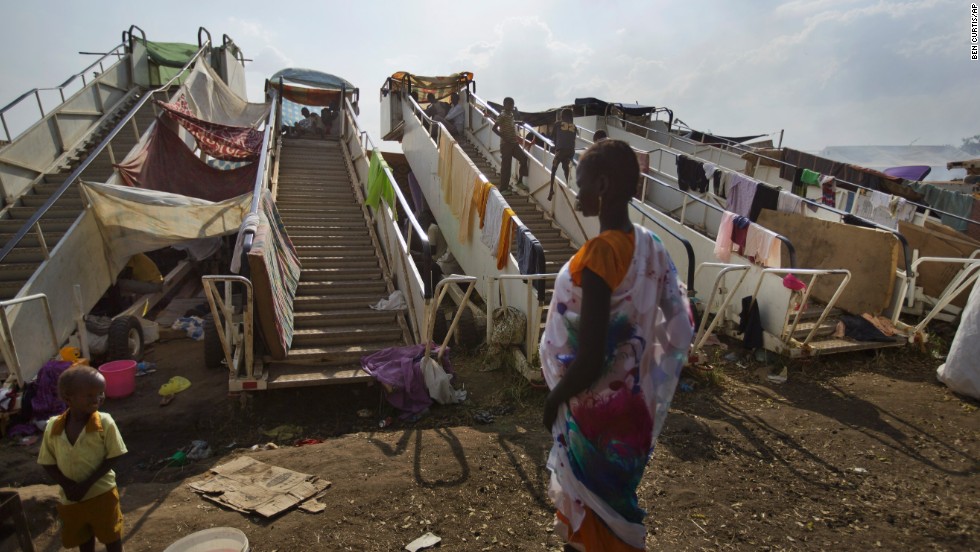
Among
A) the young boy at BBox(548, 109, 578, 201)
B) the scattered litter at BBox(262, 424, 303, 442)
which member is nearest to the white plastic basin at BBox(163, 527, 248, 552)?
the scattered litter at BBox(262, 424, 303, 442)

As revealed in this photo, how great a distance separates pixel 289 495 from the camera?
128 inches

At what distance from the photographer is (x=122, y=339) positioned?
6.27 metres

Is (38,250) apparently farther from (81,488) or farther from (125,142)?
(81,488)

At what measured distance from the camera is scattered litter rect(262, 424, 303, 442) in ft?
15.8

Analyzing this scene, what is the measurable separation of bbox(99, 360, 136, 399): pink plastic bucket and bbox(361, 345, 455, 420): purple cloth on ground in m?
2.70

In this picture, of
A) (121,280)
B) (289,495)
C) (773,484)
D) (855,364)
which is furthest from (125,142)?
(855,364)

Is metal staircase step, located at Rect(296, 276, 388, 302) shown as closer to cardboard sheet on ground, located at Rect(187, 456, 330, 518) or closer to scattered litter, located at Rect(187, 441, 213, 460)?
scattered litter, located at Rect(187, 441, 213, 460)

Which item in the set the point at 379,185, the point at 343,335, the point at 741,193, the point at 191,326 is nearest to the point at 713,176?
the point at 741,193

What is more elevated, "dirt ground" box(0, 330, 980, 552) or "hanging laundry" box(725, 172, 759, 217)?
"hanging laundry" box(725, 172, 759, 217)

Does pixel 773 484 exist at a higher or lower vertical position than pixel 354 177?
lower

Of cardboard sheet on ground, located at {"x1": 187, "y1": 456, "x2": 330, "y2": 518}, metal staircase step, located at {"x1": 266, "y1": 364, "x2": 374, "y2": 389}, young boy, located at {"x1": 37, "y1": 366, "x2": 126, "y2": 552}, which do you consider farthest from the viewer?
metal staircase step, located at {"x1": 266, "y1": 364, "x2": 374, "y2": 389}

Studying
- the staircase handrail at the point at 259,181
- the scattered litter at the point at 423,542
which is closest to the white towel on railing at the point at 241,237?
the staircase handrail at the point at 259,181

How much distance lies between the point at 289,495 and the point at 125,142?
11.2 meters

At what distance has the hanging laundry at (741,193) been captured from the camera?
8.74 metres
